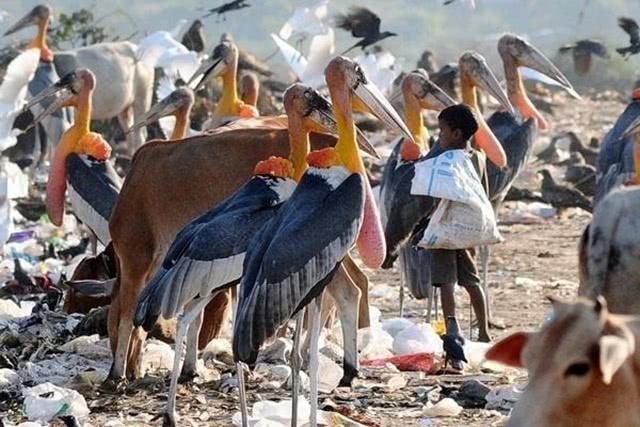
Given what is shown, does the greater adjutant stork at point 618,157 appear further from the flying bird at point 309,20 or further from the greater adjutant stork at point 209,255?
the flying bird at point 309,20

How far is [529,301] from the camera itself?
38.9 feet

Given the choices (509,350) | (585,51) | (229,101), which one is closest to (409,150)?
(229,101)

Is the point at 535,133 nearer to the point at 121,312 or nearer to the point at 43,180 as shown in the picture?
the point at 121,312

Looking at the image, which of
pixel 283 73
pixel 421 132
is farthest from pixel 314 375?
pixel 283 73

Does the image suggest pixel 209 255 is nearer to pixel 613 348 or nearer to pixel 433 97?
pixel 613 348

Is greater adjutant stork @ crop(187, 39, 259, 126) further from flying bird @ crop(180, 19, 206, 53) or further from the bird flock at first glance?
flying bird @ crop(180, 19, 206, 53)

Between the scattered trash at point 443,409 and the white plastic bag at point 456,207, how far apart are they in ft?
4.82

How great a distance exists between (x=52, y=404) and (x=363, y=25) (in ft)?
27.1

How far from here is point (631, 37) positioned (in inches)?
598

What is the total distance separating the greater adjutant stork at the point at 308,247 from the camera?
7.00m

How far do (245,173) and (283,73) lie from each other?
22192 mm

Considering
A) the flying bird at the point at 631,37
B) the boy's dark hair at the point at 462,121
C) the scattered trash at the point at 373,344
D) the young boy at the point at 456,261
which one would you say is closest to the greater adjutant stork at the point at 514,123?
the young boy at the point at 456,261

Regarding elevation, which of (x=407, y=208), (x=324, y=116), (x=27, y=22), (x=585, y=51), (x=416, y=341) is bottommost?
(x=585, y=51)

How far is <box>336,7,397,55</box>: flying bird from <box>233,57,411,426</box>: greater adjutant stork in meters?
7.64
